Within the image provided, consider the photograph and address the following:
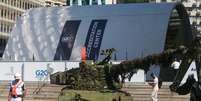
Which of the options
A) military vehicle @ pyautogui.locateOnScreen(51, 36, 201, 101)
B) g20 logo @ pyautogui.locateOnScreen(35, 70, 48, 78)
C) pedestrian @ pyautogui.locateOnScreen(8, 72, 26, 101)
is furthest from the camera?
g20 logo @ pyautogui.locateOnScreen(35, 70, 48, 78)

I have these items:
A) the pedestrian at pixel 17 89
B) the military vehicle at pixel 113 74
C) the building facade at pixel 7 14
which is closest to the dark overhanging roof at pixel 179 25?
the building facade at pixel 7 14

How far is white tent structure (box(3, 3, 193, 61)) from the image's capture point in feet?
206

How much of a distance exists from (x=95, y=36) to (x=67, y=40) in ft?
10.8

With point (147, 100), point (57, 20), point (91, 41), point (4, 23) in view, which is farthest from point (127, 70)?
point (4, 23)

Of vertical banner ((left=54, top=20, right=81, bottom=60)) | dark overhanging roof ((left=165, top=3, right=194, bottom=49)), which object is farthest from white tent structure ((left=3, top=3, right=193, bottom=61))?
dark overhanging roof ((left=165, top=3, right=194, bottom=49))

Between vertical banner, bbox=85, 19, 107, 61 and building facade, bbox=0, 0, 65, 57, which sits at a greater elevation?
building facade, bbox=0, 0, 65, 57

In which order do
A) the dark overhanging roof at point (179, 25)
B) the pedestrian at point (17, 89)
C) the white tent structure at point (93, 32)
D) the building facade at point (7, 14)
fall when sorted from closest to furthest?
the pedestrian at point (17, 89)
the white tent structure at point (93, 32)
the dark overhanging roof at point (179, 25)
the building facade at point (7, 14)

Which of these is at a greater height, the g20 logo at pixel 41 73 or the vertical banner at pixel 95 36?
the vertical banner at pixel 95 36

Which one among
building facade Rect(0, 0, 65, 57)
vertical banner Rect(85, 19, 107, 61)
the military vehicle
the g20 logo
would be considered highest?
building facade Rect(0, 0, 65, 57)

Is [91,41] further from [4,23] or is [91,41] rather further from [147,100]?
[4,23]

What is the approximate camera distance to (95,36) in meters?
63.8

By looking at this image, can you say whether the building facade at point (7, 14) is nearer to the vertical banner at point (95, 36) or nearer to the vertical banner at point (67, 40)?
the vertical banner at point (67, 40)

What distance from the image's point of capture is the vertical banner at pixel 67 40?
63750mm

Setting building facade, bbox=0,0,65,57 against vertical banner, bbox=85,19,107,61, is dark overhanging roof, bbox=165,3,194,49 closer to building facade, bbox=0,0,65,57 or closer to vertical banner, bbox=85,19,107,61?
vertical banner, bbox=85,19,107,61
